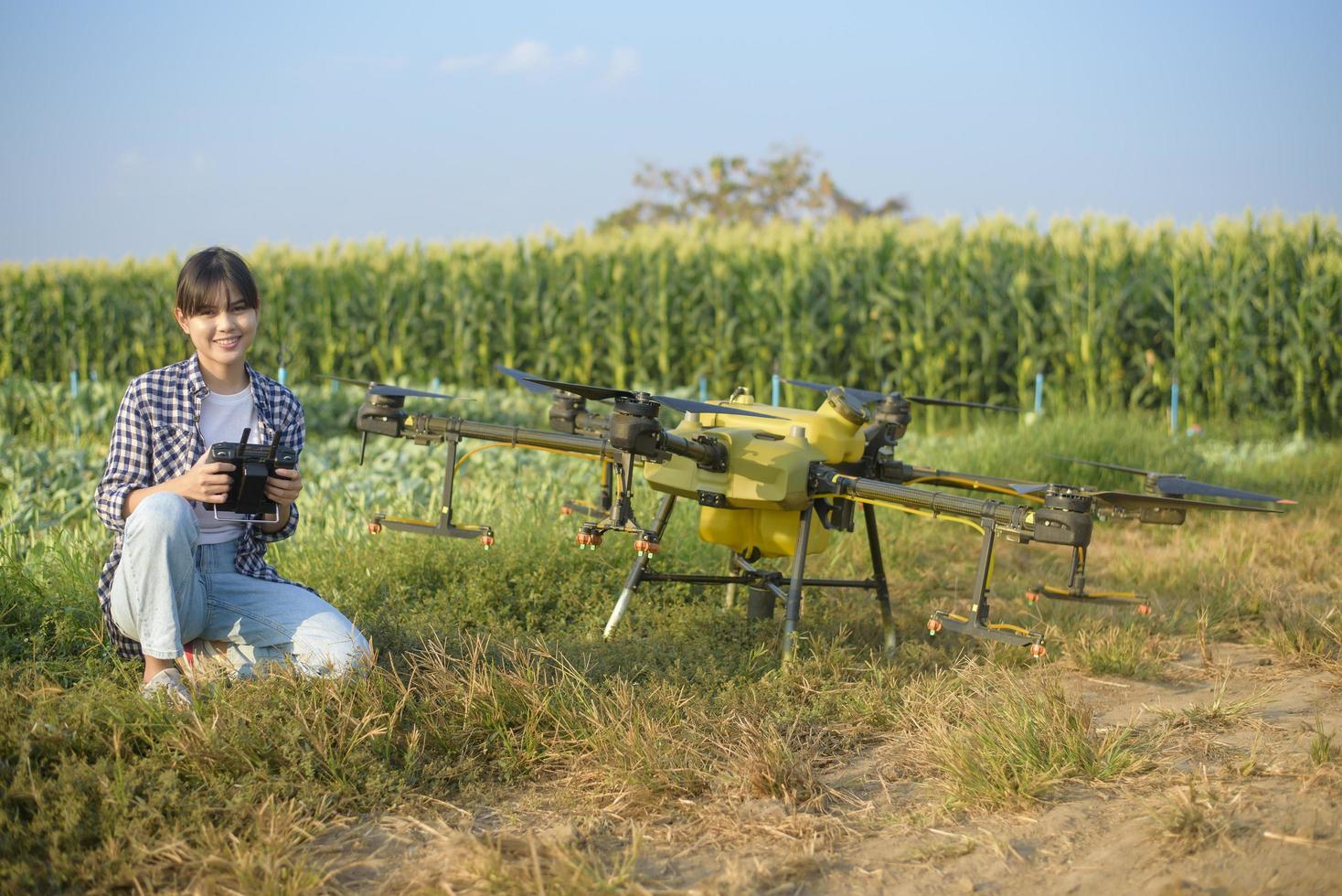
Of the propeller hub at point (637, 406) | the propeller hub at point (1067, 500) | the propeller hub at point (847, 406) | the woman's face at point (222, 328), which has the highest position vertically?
the woman's face at point (222, 328)

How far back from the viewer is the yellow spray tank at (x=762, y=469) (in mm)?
4352

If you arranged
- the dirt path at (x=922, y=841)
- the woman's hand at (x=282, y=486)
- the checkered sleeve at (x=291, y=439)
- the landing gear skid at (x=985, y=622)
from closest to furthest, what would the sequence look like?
1. the dirt path at (x=922, y=841)
2. the woman's hand at (x=282, y=486)
3. the landing gear skid at (x=985, y=622)
4. the checkered sleeve at (x=291, y=439)

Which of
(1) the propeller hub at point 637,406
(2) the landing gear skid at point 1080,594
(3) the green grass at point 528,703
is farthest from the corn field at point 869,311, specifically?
(1) the propeller hub at point 637,406

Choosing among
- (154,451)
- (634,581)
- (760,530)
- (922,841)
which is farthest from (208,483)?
(922,841)

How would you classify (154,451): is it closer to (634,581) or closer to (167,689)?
(167,689)

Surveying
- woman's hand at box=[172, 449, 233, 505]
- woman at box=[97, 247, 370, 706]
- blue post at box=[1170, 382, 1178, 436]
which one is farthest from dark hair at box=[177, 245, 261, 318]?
blue post at box=[1170, 382, 1178, 436]

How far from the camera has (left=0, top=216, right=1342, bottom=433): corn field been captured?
→ 490 inches

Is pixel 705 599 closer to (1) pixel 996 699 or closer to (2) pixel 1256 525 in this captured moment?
(1) pixel 996 699

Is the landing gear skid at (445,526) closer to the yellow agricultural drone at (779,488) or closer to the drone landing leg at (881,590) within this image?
the yellow agricultural drone at (779,488)

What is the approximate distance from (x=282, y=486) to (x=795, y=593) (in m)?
1.91

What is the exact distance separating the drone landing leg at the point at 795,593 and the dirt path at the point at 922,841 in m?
0.79

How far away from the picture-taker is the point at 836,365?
14039mm

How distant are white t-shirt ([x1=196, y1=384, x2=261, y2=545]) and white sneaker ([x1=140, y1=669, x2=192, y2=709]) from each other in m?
0.48

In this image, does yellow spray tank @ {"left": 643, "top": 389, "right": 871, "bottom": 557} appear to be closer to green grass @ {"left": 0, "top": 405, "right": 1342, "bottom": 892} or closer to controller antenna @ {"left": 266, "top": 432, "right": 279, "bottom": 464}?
green grass @ {"left": 0, "top": 405, "right": 1342, "bottom": 892}
